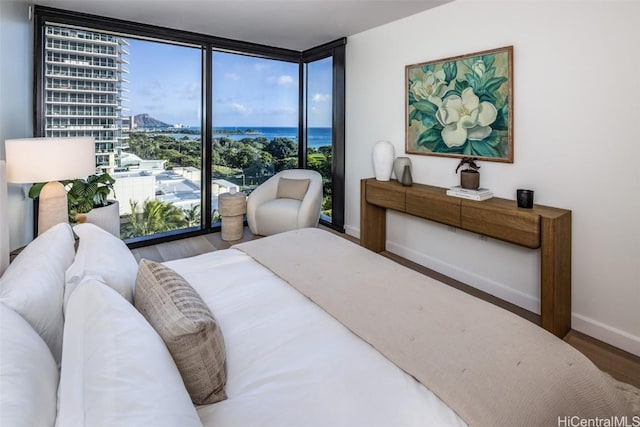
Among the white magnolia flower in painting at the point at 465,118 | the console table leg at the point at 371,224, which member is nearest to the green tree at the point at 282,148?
the console table leg at the point at 371,224

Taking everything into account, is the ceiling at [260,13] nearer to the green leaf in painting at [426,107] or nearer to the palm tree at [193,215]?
the green leaf in painting at [426,107]

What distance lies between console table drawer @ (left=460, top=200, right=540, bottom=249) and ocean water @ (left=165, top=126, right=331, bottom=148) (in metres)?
2.54

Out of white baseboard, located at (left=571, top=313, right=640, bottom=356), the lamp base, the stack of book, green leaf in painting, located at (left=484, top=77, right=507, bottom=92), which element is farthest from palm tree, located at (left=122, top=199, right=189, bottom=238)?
white baseboard, located at (left=571, top=313, right=640, bottom=356)

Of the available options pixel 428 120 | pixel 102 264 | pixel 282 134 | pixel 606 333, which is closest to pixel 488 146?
pixel 428 120

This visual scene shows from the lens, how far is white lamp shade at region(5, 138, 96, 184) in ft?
6.75

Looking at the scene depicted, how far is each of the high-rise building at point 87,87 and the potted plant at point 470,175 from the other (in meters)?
3.56

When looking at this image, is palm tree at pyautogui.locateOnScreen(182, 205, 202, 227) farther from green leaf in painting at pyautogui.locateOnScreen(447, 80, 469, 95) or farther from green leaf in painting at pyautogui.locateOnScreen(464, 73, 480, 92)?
green leaf in painting at pyautogui.locateOnScreen(464, 73, 480, 92)

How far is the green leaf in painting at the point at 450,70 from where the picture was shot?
119 inches

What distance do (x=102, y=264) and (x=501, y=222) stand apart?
242 cm

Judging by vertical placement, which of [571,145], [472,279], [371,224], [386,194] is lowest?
[472,279]

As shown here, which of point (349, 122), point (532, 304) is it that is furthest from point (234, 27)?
point (532, 304)

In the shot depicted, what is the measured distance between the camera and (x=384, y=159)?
11.7 feet

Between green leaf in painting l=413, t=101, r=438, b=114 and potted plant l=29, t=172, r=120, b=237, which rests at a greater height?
green leaf in painting l=413, t=101, r=438, b=114

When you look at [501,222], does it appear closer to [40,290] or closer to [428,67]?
[428,67]
